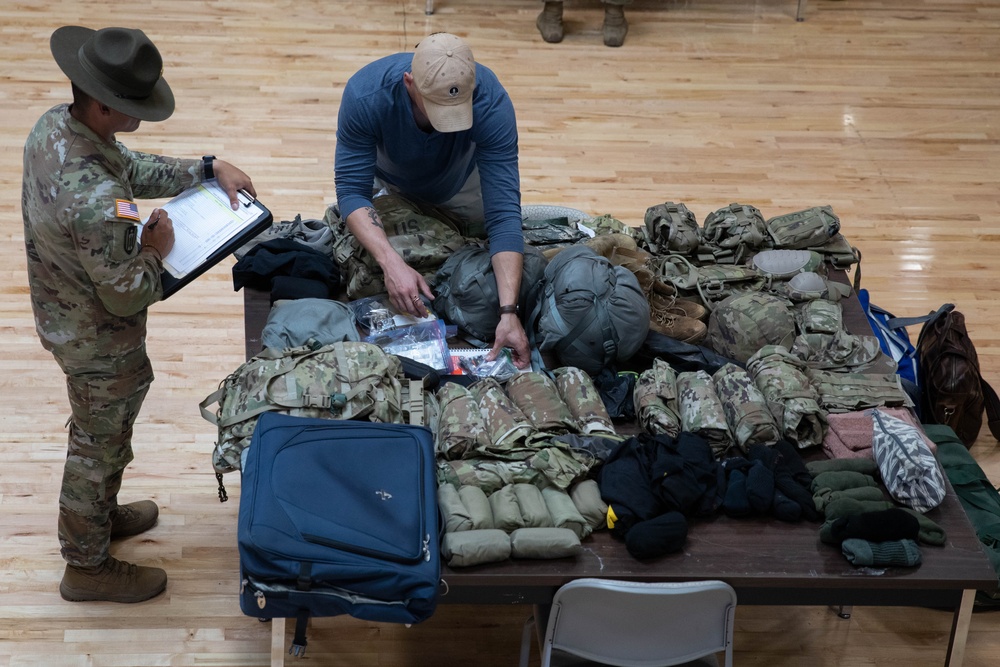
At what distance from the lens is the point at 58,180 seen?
254 cm

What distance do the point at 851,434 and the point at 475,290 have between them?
46.2 inches

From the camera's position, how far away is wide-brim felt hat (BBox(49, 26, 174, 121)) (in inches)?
100.0

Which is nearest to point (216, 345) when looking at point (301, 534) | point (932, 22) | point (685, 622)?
point (301, 534)

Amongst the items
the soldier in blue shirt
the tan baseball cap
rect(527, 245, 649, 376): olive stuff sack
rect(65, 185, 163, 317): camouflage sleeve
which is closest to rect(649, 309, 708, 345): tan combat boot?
rect(527, 245, 649, 376): olive stuff sack

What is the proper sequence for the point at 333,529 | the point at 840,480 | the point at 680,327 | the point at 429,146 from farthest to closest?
1. the point at 680,327
2. the point at 429,146
3. the point at 840,480
4. the point at 333,529

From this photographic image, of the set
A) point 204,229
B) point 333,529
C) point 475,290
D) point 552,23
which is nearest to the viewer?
point 333,529

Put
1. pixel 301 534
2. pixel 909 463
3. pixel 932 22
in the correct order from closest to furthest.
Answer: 1. pixel 301 534
2. pixel 909 463
3. pixel 932 22

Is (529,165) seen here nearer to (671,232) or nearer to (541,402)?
(671,232)

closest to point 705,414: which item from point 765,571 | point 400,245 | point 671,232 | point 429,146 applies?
point 765,571

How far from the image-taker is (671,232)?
12.3ft

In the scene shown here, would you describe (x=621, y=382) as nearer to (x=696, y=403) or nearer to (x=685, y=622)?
(x=696, y=403)

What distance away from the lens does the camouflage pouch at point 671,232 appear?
12.3ft

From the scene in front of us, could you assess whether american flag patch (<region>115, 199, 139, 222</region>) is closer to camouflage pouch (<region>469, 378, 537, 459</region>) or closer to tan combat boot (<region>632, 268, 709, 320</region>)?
camouflage pouch (<region>469, 378, 537, 459</region>)

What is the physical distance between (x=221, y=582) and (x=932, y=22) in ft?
21.0
